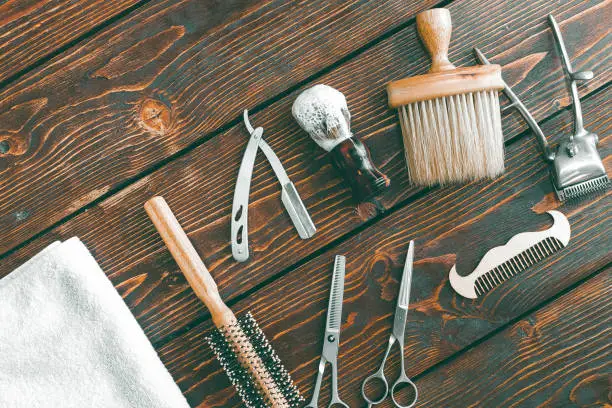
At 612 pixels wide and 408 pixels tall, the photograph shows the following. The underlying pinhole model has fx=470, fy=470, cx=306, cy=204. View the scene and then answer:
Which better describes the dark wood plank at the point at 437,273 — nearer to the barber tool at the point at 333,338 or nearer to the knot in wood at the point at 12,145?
the barber tool at the point at 333,338

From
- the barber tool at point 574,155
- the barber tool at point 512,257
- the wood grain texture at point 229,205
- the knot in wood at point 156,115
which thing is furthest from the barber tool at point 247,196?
the barber tool at point 574,155

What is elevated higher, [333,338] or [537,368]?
[333,338]

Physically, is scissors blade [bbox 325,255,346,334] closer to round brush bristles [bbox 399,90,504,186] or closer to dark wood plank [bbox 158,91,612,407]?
dark wood plank [bbox 158,91,612,407]

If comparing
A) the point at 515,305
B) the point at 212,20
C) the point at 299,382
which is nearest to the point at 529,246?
the point at 515,305

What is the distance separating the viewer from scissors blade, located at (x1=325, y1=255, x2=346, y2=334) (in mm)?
703

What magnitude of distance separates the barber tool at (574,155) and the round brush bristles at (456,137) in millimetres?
63

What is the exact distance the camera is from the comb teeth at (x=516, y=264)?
2.36 ft

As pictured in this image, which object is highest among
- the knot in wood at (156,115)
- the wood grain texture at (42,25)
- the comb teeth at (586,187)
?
the wood grain texture at (42,25)

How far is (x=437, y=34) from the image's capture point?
67 centimetres

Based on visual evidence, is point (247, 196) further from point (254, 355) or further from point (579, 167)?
point (579, 167)

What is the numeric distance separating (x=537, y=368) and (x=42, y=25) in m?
0.92

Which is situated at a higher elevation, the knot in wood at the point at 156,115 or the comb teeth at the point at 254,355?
the knot in wood at the point at 156,115

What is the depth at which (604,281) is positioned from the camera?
2.39ft

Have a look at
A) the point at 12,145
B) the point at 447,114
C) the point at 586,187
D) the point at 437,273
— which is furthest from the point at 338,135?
the point at 12,145
